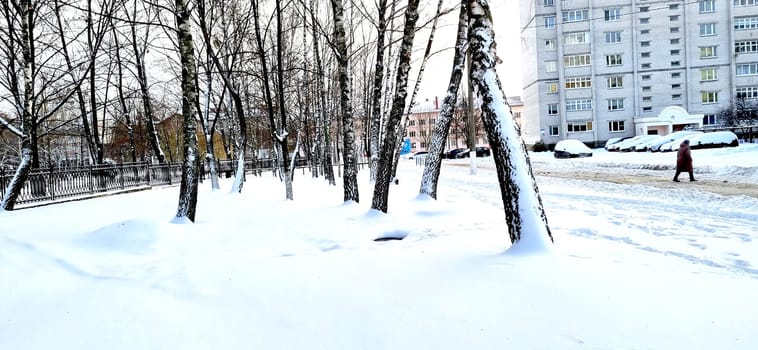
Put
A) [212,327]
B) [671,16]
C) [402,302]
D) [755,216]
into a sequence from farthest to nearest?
[671,16] < [755,216] < [402,302] < [212,327]

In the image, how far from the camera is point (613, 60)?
5469 centimetres

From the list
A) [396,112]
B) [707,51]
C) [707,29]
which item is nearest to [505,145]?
[396,112]

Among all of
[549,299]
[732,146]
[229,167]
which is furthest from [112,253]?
[732,146]

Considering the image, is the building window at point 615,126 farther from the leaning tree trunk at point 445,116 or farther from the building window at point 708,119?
the leaning tree trunk at point 445,116

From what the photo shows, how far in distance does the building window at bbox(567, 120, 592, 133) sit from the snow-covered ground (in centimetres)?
5033

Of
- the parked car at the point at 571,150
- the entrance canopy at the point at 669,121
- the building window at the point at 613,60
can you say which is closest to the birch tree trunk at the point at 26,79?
the parked car at the point at 571,150

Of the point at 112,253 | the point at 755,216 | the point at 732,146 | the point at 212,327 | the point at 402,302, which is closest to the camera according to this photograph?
the point at 212,327

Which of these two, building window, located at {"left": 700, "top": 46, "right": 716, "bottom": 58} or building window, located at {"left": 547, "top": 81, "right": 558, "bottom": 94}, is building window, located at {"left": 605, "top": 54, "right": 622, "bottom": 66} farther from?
building window, located at {"left": 700, "top": 46, "right": 716, "bottom": 58}

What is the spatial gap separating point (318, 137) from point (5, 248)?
65.3ft

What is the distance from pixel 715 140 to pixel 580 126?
2535cm

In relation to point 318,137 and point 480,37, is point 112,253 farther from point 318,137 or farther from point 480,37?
point 318,137

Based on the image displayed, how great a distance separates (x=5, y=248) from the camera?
550 cm

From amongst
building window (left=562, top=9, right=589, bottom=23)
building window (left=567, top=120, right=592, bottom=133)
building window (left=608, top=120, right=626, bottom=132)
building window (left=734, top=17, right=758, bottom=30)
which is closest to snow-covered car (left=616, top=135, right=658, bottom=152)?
building window (left=567, top=120, right=592, bottom=133)

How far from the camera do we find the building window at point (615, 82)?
54.5m
